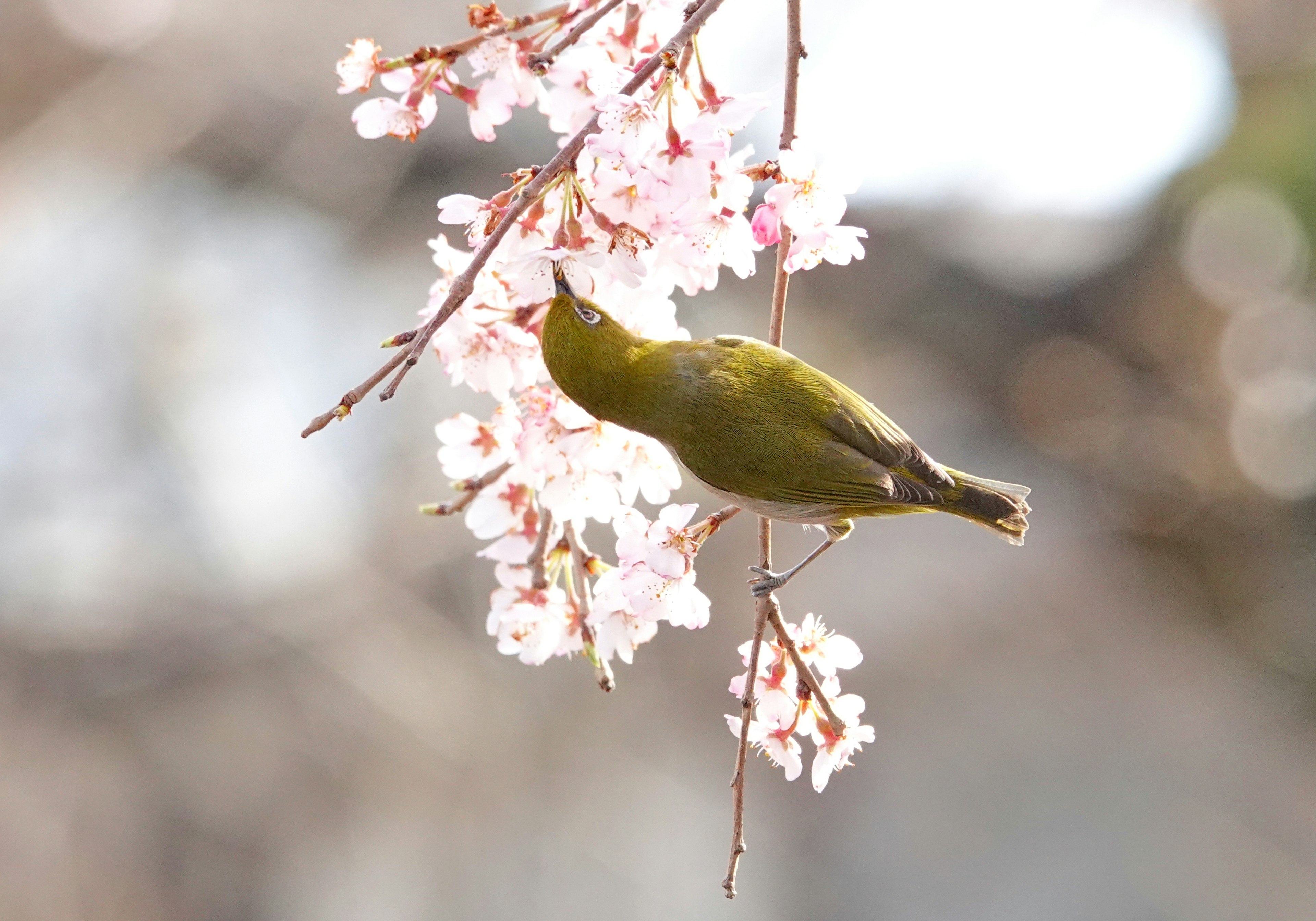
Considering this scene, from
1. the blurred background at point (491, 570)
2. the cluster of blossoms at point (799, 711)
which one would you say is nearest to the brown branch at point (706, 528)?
the cluster of blossoms at point (799, 711)

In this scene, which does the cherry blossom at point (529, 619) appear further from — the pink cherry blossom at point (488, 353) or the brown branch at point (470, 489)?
the pink cherry blossom at point (488, 353)

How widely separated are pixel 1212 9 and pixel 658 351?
409cm

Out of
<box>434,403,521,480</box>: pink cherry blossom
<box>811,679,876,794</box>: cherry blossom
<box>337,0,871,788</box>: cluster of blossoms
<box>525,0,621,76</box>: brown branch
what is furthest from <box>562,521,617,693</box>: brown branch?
<box>525,0,621,76</box>: brown branch

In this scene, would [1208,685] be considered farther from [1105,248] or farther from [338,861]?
[338,861]

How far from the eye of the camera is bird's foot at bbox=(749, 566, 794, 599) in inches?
33.7

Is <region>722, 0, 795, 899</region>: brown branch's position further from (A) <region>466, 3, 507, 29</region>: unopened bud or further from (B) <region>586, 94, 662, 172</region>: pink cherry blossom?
(A) <region>466, 3, 507, 29</region>: unopened bud

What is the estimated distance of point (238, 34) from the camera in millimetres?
3188

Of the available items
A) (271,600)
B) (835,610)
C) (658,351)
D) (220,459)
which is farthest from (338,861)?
(658,351)

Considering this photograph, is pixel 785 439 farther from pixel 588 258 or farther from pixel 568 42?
pixel 568 42

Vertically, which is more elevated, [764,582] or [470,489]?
[764,582]

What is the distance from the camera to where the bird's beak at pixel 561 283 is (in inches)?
30.8

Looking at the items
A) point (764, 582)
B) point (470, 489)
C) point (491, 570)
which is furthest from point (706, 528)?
point (491, 570)

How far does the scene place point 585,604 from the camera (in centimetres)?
96

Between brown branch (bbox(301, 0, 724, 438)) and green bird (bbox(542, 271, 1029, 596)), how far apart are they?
0.18 meters
